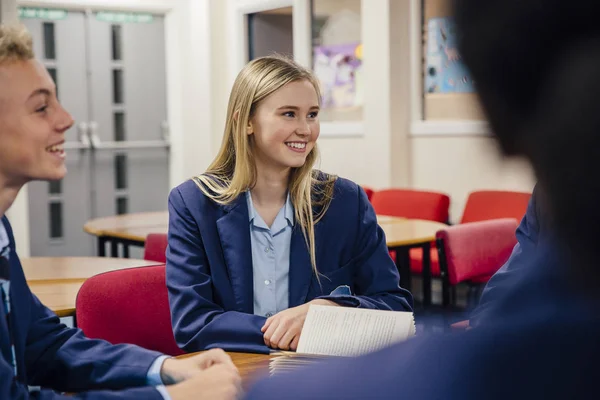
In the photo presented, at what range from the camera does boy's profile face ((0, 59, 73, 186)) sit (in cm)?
139

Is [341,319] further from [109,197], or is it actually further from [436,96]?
[109,197]

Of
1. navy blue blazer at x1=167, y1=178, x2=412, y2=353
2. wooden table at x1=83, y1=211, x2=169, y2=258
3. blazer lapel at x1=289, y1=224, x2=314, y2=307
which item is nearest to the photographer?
navy blue blazer at x1=167, y1=178, x2=412, y2=353

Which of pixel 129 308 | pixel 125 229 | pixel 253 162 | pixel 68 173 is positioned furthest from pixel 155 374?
pixel 68 173

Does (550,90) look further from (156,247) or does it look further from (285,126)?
(156,247)

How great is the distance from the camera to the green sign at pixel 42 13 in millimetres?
7863

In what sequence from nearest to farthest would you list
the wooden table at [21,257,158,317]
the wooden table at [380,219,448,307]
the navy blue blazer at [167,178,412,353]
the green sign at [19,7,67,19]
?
the navy blue blazer at [167,178,412,353], the wooden table at [21,257,158,317], the wooden table at [380,219,448,307], the green sign at [19,7,67,19]

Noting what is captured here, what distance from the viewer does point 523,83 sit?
1.21 ft

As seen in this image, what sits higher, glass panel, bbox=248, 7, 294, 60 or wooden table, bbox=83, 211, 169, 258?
glass panel, bbox=248, 7, 294, 60

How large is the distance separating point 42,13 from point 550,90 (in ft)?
27.1

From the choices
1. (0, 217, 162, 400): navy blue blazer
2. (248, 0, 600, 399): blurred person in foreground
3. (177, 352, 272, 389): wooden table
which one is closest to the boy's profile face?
→ (0, 217, 162, 400): navy blue blazer

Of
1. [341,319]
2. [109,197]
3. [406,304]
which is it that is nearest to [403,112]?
[109,197]

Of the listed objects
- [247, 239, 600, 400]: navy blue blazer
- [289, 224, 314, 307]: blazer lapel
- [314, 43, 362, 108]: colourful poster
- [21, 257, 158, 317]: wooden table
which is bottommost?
[21, 257, 158, 317]: wooden table

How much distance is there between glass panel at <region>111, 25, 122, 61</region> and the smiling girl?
21.2 ft

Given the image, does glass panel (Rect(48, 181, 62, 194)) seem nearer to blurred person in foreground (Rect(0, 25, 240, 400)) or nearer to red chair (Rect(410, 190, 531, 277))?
red chair (Rect(410, 190, 531, 277))
